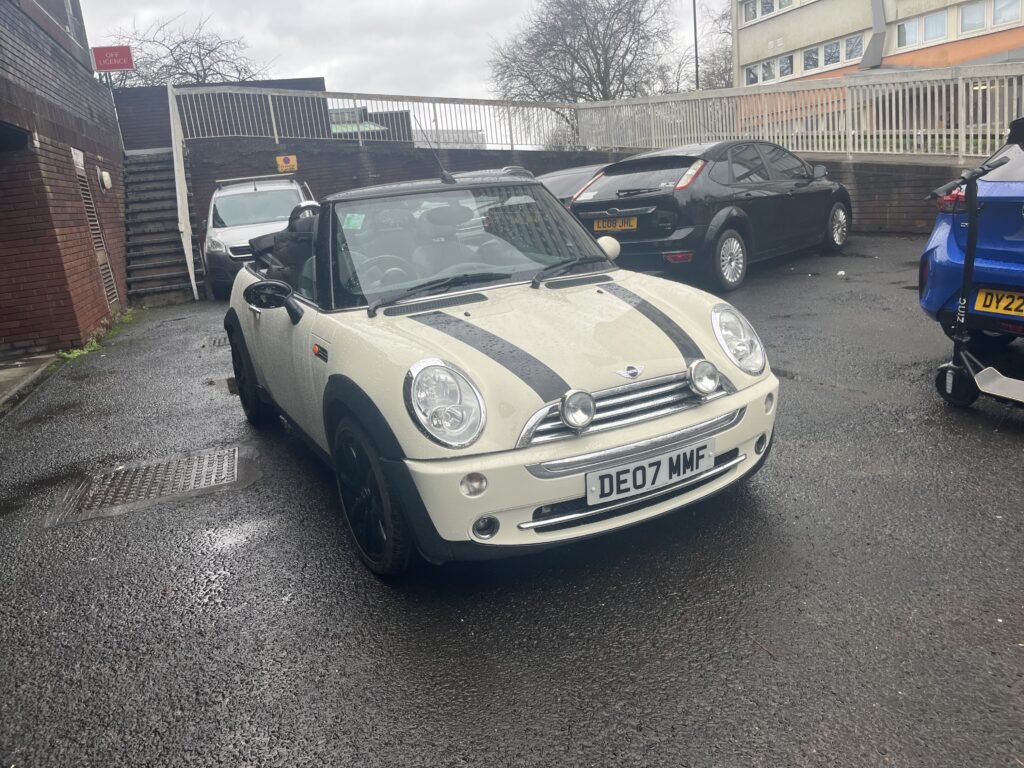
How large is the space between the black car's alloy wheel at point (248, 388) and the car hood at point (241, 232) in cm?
760

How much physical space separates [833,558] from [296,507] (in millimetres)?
2648

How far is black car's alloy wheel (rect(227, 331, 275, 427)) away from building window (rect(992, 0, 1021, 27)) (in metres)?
30.7

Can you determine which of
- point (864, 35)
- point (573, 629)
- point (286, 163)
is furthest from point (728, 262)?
point (864, 35)

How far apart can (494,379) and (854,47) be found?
37.2 m

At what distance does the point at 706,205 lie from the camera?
29.7ft

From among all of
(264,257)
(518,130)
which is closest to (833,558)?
(264,257)

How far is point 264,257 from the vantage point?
5898 mm

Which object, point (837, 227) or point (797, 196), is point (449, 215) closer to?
point (797, 196)

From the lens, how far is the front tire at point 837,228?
36.9 feet

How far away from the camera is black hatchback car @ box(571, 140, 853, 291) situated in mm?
8977

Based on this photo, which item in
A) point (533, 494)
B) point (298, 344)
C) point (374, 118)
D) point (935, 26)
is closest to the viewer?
point (533, 494)

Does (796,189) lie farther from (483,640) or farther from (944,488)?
(483,640)

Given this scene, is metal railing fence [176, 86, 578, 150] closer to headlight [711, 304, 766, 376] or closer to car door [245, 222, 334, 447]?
car door [245, 222, 334, 447]

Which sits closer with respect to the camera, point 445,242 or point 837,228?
point 445,242
